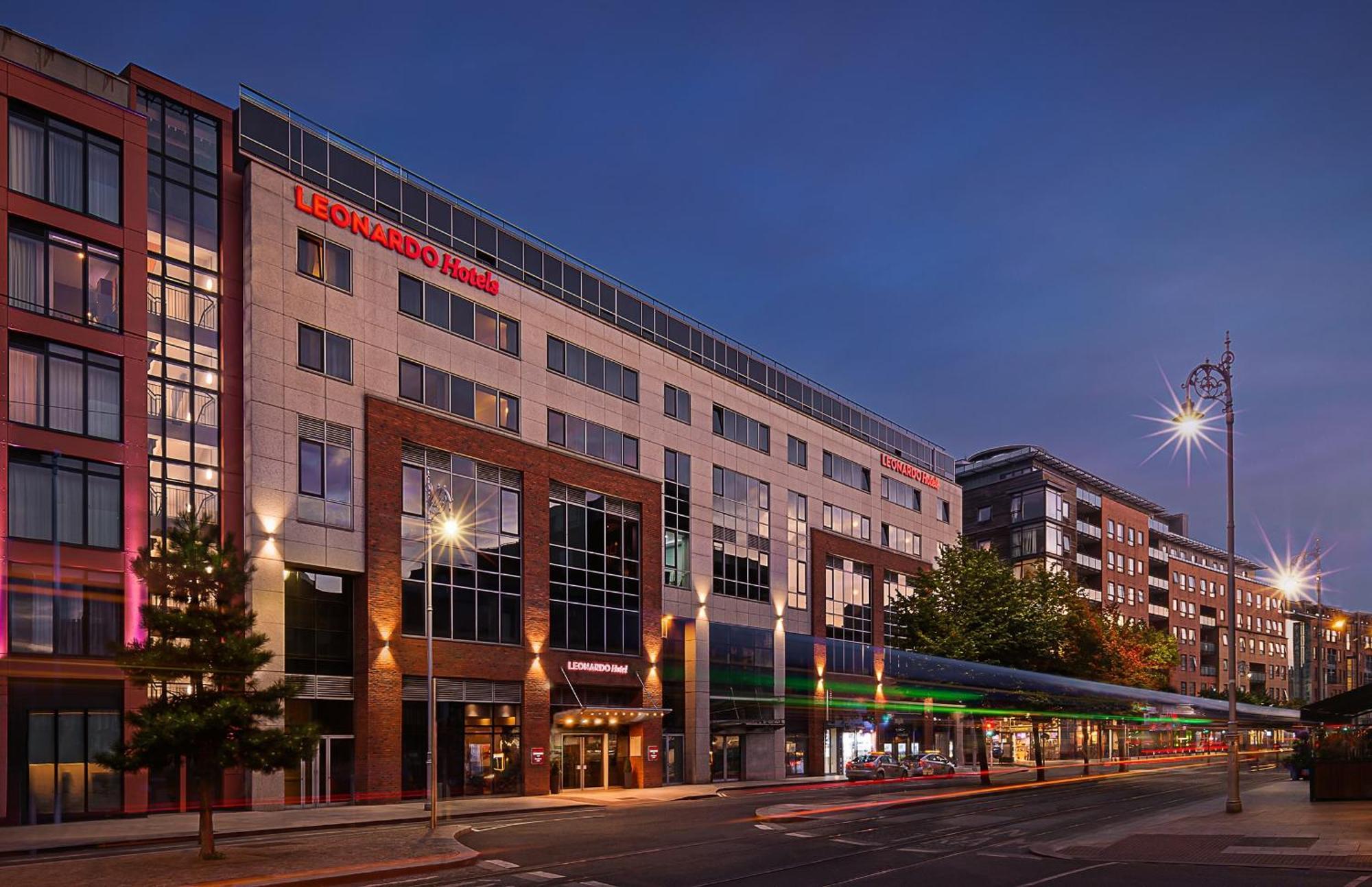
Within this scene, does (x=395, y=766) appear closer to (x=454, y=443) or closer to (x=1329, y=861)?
(x=454, y=443)

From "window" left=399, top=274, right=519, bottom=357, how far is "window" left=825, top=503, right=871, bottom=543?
1180 inches

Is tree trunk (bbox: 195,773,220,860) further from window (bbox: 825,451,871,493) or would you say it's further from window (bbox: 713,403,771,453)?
window (bbox: 825,451,871,493)

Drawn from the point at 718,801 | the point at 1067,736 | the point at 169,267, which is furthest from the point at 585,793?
the point at 1067,736

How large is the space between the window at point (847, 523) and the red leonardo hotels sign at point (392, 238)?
104 ft

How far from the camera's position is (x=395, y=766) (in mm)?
41938

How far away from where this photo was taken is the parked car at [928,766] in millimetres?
67125

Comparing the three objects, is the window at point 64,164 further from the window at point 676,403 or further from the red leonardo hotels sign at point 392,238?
the window at point 676,403

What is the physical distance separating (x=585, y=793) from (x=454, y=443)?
16.5m

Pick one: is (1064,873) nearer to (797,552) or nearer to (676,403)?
(676,403)

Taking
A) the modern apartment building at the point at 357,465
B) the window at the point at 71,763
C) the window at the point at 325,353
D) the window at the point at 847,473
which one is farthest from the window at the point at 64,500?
the window at the point at 847,473

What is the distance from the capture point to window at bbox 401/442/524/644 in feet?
146

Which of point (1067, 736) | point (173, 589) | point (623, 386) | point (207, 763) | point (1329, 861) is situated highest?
point (623, 386)

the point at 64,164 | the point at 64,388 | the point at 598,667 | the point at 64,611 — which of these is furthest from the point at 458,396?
the point at 64,611

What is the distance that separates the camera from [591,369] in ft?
181
